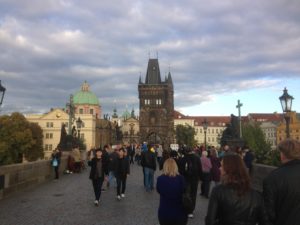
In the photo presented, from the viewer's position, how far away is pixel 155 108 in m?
122

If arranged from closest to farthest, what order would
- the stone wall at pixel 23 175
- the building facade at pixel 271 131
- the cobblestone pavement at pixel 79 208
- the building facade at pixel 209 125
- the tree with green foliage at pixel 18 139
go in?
the cobblestone pavement at pixel 79 208 → the stone wall at pixel 23 175 → the tree with green foliage at pixel 18 139 → the building facade at pixel 271 131 → the building facade at pixel 209 125

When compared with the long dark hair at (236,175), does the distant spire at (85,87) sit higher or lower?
higher

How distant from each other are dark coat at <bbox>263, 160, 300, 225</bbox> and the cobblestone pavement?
5130mm

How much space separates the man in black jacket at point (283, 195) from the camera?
169 inches

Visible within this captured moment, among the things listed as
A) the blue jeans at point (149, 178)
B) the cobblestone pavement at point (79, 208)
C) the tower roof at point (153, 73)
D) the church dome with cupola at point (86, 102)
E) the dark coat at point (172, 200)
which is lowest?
the cobblestone pavement at point (79, 208)

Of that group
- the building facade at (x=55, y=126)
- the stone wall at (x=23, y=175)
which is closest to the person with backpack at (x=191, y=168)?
the stone wall at (x=23, y=175)

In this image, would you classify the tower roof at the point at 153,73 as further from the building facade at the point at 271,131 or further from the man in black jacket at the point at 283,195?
the man in black jacket at the point at 283,195

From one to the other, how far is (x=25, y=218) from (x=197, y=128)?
15955 centimetres

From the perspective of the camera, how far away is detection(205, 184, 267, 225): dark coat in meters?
4.05

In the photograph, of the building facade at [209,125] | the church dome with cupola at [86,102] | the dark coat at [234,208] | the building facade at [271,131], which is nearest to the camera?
the dark coat at [234,208]

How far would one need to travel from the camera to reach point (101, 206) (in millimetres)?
11758

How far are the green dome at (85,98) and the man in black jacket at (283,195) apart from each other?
126 meters

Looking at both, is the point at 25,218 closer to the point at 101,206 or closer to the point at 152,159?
the point at 101,206

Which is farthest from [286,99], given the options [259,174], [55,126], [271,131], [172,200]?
[271,131]
